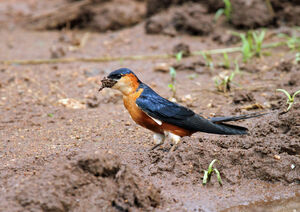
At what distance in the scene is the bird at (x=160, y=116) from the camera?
14.5ft

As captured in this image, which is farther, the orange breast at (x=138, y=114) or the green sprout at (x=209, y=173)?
the orange breast at (x=138, y=114)

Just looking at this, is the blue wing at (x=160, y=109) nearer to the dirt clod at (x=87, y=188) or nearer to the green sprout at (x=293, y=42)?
the dirt clod at (x=87, y=188)

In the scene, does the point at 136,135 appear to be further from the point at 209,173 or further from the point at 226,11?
the point at 226,11

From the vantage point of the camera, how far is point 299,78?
611cm

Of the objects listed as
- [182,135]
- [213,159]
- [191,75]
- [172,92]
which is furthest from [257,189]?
[191,75]

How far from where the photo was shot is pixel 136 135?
5.15 meters

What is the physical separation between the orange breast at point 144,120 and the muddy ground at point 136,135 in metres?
0.19

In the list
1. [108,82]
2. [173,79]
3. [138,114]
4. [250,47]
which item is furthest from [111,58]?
[138,114]

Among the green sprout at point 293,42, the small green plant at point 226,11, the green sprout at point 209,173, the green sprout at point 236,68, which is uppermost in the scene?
the small green plant at point 226,11

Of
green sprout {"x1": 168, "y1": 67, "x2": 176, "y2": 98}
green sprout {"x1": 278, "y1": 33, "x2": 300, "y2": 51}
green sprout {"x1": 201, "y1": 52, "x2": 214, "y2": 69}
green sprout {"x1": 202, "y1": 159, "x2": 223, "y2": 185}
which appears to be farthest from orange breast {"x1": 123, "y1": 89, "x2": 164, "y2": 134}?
green sprout {"x1": 278, "y1": 33, "x2": 300, "y2": 51}

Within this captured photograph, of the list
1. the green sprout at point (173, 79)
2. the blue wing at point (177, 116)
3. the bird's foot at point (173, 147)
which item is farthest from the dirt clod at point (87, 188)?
the green sprout at point (173, 79)

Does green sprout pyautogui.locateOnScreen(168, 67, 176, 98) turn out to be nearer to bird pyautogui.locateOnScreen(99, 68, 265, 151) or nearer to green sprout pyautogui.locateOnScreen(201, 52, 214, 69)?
green sprout pyautogui.locateOnScreen(201, 52, 214, 69)

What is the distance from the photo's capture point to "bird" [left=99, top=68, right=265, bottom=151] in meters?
4.41

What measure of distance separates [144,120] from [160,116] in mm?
167
